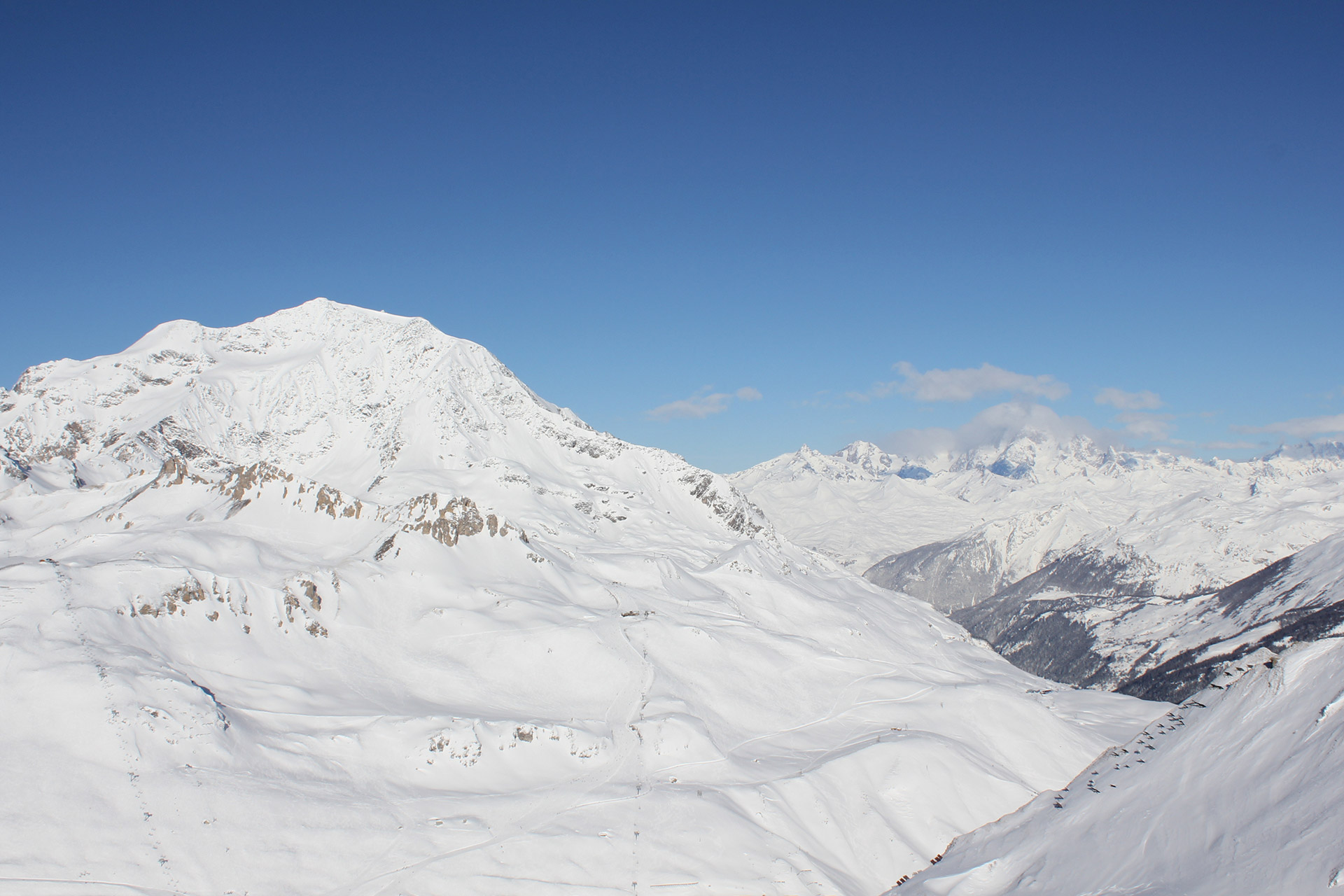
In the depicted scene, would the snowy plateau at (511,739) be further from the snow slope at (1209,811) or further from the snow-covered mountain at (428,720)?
the snow-covered mountain at (428,720)

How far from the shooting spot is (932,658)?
6206 inches

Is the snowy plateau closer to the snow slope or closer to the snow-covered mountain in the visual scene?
the snow slope

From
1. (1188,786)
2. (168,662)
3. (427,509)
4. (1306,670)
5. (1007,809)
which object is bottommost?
(1007,809)

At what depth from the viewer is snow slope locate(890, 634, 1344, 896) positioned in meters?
29.7

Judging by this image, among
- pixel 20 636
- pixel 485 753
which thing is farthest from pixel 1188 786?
pixel 20 636

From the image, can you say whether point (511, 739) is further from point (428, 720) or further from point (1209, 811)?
point (1209, 811)

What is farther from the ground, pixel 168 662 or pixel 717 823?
pixel 168 662

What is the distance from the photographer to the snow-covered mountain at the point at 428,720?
2347 inches

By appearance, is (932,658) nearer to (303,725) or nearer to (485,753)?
(485,753)

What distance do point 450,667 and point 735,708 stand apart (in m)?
36.8

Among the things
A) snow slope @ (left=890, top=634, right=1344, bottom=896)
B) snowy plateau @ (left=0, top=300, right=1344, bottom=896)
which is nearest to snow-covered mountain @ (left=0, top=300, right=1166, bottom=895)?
snowy plateau @ (left=0, top=300, right=1344, bottom=896)

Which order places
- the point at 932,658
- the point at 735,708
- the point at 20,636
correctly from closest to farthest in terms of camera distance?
the point at 20,636 → the point at 735,708 → the point at 932,658

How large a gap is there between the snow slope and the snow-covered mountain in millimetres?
29668

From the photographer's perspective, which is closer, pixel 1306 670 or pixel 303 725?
pixel 1306 670
